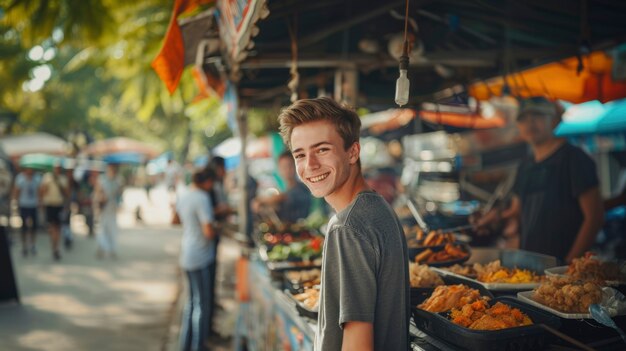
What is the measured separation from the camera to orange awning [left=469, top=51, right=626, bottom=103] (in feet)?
16.9

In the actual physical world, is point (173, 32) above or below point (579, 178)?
above

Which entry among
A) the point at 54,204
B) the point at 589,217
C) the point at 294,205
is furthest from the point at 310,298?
the point at 54,204

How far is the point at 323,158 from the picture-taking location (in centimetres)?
200

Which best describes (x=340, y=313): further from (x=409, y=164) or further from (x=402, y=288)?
(x=409, y=164)

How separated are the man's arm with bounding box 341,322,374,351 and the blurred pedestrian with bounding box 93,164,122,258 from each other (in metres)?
11.6

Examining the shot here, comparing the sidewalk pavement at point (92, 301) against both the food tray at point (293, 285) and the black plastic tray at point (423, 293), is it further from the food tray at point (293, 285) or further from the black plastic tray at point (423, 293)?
the black plastic tray at point (423, 293)

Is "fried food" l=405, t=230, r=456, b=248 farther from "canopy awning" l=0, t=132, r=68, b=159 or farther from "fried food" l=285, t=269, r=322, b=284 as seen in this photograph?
"canopy awning" l=0, t=132, r=68, b=159

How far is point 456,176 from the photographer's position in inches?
409

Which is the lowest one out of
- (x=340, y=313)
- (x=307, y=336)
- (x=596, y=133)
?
(x=307, y=336)

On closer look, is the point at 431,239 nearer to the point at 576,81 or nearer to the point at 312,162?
the point at 312,162

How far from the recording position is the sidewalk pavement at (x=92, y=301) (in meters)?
6.72

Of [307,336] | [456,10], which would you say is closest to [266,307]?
[307,336]

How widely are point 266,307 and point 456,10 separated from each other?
3.13 m

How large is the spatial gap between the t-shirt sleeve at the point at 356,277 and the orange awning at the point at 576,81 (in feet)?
12.6
